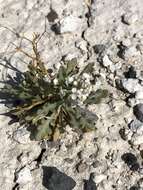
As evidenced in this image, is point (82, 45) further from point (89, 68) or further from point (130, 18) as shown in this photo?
point (130, 18)

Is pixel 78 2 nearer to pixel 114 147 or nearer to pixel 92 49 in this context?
pixel 92 49

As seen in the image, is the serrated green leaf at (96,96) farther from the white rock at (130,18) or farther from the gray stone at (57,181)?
the white rock at (130,18)

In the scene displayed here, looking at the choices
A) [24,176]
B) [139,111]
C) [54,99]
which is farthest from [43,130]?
[139,111]

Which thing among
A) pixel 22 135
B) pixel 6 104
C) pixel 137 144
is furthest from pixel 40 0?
pixel 137 144

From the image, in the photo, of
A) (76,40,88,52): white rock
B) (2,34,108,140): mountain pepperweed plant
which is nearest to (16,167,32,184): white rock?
(2,34,108,140): mountain pepperweed plant

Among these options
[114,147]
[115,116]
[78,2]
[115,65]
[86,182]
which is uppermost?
[78,2]
